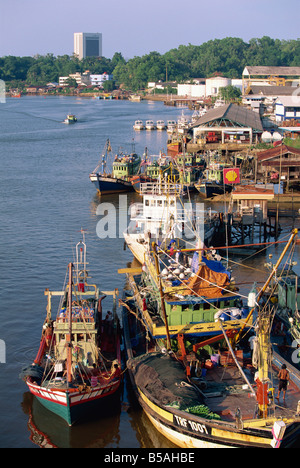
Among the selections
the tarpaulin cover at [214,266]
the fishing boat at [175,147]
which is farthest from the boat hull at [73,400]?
the fishing boat at [175,147]

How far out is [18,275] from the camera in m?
39.3

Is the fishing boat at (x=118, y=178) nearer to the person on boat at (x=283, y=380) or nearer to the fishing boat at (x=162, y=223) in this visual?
the fishing boat at (x=162, y=223)

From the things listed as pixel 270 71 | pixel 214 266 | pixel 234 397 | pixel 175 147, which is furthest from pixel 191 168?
pixel 270 71

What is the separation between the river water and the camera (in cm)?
2325

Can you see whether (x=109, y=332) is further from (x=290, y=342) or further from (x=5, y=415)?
(x=290, y=342)

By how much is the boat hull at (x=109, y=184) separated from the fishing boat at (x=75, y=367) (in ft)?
126

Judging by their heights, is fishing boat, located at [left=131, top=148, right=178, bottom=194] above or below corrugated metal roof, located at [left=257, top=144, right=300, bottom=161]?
below

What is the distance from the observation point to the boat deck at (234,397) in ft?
68.7

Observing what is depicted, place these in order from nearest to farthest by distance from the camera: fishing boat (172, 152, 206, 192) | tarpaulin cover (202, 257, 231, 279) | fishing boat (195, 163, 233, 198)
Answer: tarpaulin cover (202, 257, 231, 279), fishing boat (195, 163, 233, 198), fishing boat (172, 152, 206, 192)

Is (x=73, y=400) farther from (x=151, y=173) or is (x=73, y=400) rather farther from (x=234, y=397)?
(x=151, y=173)

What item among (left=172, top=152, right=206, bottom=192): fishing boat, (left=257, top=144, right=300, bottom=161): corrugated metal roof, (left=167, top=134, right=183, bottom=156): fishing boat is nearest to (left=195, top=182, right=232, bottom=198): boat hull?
(left=172, top=152, right=206, bottom=192): fishing boat

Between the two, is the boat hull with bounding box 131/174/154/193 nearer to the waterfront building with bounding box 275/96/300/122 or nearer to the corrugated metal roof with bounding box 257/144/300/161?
the corrugated metal roof with bounding box 257/144/300/161

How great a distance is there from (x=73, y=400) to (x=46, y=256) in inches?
877

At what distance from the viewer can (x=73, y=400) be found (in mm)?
22078
